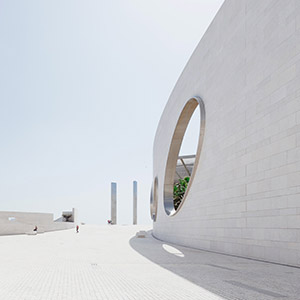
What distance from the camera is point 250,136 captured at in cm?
1010

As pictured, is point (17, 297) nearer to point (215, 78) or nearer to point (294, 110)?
point (294, 110)

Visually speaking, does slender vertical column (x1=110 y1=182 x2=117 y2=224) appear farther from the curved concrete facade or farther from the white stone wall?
the curved concrete facade

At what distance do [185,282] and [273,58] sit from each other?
246 inches

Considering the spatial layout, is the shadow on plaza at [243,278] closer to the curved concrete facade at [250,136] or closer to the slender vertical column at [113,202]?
the curved concrete facade at [250,136]

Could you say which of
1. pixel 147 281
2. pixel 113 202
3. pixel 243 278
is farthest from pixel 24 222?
pixel 243 278

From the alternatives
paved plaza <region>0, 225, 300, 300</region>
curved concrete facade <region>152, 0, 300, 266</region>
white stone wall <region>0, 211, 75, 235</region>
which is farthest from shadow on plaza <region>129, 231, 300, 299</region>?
white stone wall <region>0, 211, 75, 235</region>

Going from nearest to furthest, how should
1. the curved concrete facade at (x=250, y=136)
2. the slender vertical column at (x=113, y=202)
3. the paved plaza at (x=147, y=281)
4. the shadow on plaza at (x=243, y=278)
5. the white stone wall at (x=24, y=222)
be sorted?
the paved plaza at (x=147, y=281) < the shadow on plaza at (x=243, y=278) < the curved concrete facade at (x=250, y=136) < the white stone wall at (x=24, y=222) < the slender vertical column at (x=113, y=202)

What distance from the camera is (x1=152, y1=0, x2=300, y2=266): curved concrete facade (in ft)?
27.2

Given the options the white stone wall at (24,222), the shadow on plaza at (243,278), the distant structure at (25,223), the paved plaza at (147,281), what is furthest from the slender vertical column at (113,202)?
the shadow on plaza at (243,278)

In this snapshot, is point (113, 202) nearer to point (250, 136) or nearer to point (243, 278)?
point (250, 136)

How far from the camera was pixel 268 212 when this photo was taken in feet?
29.3

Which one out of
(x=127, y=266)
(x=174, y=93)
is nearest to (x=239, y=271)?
(x=127, y=266)

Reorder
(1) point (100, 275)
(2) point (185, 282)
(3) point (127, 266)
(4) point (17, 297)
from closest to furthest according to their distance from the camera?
(4) point (17, 297), (2) point (185, 282), (1) point (100, 275), (3) point (127, 266)

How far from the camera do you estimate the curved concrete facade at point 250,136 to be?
8297 millimetres
